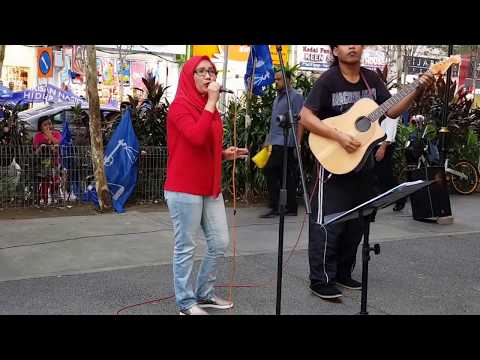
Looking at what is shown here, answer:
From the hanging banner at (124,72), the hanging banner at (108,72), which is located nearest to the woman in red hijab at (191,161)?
the hanging banner at (124,72)

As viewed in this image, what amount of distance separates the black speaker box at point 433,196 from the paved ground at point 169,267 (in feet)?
0.66

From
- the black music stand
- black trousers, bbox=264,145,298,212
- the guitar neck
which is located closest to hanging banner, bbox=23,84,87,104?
black trousers, bbox=264,145,298,212

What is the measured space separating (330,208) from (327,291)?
0.66 meters

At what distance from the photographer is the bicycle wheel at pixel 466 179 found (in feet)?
33.3

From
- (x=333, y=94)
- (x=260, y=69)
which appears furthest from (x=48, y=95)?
(x=333, y=94)

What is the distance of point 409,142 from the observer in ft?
30.1

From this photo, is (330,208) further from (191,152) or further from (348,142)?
(191,152)

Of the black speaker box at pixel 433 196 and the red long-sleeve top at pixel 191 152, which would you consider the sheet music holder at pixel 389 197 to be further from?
the black speaker box at pixel 433 196

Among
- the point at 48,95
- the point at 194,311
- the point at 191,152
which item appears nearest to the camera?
the point at 191,152

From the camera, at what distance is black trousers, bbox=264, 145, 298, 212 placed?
7398mm

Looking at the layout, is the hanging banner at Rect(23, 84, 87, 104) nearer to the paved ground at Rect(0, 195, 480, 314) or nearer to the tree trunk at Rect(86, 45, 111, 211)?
the tree trunk at Rect(86, 45, 111, 211)

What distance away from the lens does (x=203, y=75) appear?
358cm

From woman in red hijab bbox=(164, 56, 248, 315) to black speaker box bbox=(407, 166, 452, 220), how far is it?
14.3ft

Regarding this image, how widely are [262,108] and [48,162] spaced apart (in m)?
3.37
